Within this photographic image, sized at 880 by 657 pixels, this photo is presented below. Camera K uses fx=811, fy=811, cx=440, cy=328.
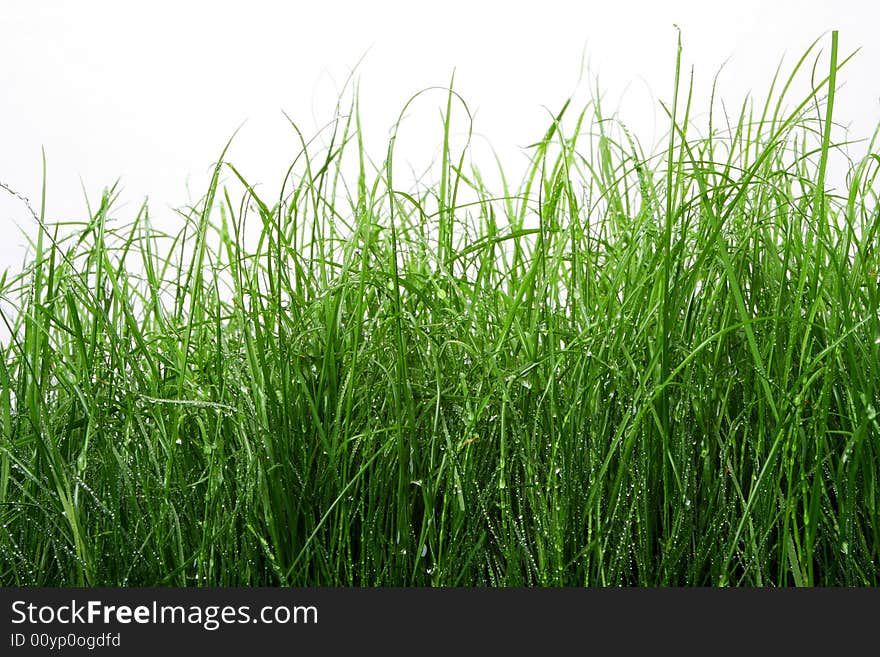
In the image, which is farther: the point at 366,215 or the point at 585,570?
the point at 366,215

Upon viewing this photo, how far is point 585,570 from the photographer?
57 centimetres

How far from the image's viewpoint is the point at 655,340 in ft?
1.92

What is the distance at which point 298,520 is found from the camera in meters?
0.61

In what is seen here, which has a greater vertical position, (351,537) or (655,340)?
(655,340)

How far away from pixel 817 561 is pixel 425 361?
339 millimetres

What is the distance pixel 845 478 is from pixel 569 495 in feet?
0.68

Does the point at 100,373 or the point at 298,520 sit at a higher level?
the point at 100,373

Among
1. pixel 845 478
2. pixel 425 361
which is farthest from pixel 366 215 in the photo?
pixel 845 478

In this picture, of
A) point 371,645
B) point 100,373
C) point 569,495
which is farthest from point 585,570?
point 100,373

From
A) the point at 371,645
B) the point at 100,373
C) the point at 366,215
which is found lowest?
the point at 371,645

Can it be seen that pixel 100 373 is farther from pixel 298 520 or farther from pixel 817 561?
pixel 817 561

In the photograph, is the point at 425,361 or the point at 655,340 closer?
the point at 655,340

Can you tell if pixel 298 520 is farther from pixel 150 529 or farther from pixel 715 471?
pixel 715 471

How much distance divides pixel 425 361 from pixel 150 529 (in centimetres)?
25
